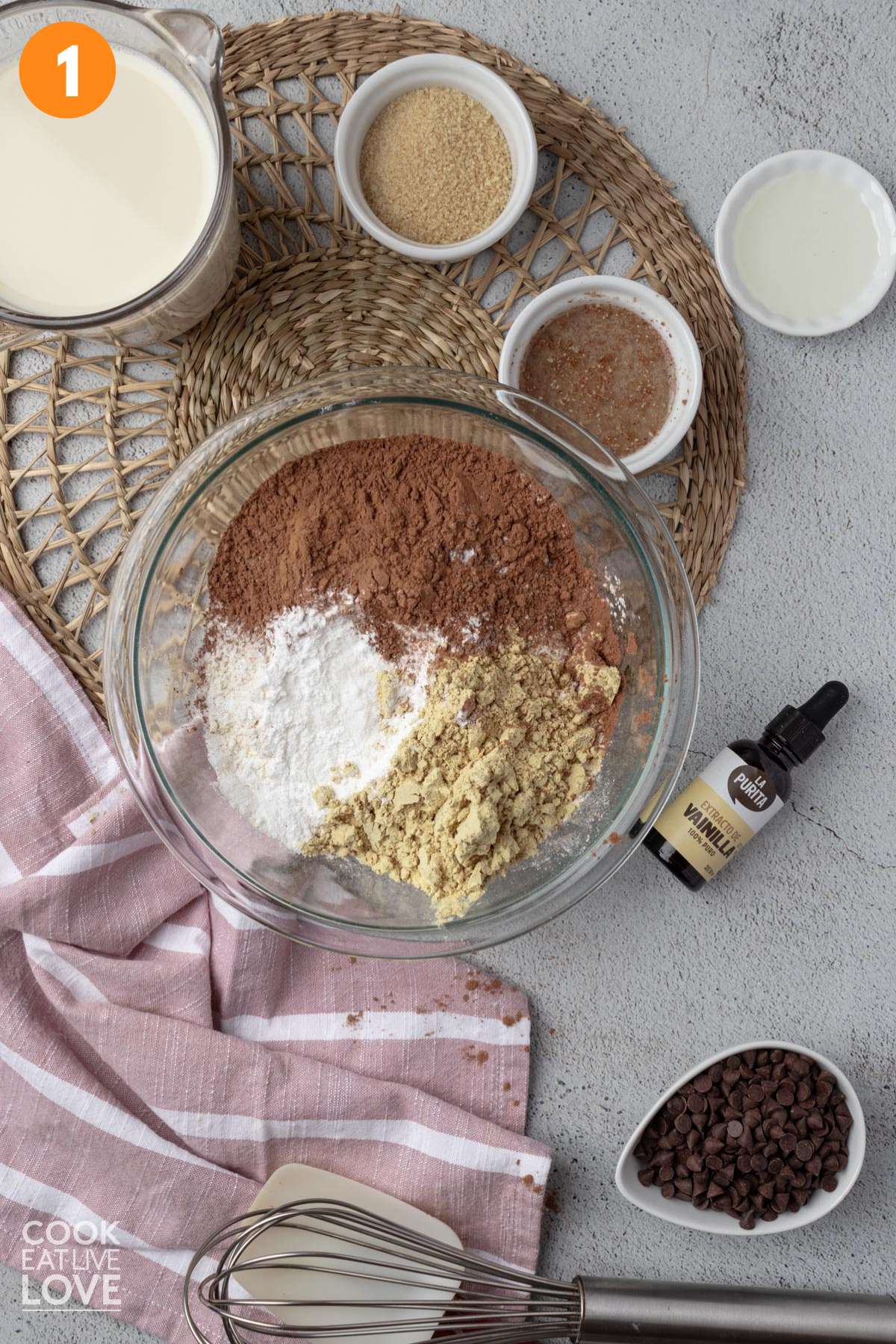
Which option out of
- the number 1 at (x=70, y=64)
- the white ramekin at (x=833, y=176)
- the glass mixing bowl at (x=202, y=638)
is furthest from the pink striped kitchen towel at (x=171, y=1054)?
the white ramekin at (x=833, y=176)

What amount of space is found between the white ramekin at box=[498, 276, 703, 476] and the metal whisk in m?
0.93

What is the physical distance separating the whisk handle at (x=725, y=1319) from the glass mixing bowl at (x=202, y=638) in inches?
17.8

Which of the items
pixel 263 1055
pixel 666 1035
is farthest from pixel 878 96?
pixel 263 1055

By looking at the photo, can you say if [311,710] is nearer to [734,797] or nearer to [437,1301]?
[734,797]

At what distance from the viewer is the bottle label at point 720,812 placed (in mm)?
1164

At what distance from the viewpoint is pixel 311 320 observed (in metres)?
1.23

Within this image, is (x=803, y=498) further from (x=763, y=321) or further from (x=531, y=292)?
(x=531, y=292)

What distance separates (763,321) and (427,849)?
745 mm

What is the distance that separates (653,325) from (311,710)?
609 millimetres

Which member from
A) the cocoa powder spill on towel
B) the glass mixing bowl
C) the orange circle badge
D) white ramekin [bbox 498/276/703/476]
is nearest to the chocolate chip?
the glass mixing bowl

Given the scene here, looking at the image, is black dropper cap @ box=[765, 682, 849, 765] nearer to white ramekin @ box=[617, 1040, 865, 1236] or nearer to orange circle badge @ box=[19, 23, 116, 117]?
white ramekin @ box=[617, 1040, 865, 1236]

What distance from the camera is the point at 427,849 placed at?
40.4 inches

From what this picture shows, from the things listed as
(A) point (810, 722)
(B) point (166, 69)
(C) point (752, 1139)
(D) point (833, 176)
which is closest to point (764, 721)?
(A) point (810, 722)

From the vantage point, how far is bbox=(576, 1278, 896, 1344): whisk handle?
1.14 m
